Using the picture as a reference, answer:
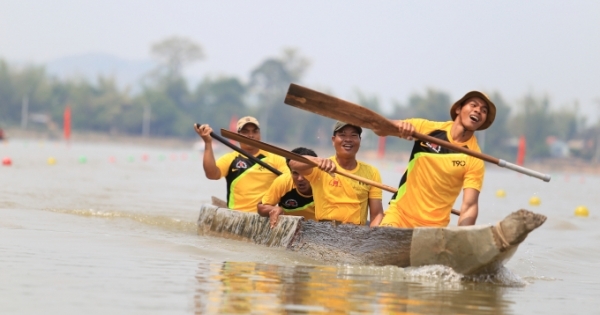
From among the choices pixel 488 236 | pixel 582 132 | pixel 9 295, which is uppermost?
pixel 582 132

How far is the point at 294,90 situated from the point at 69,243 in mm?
2666

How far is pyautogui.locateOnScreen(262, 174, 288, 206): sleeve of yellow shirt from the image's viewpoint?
9.83 meters

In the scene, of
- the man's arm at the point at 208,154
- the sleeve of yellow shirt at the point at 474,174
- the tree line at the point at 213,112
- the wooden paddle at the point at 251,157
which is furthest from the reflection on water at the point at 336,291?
the tree line at the point at 213,112

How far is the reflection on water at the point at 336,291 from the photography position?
6.46 metres

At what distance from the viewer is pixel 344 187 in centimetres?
916

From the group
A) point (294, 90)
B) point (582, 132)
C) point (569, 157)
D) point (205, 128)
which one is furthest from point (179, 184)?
point (582, 132)

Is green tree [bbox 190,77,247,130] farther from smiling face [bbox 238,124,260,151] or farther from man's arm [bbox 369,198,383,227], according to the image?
man's arm [bbox 369,198,383,227]

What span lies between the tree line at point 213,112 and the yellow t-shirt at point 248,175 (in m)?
75.0

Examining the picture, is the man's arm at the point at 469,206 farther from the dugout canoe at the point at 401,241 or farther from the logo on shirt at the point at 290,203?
the logo on shirt at the point at 290,203

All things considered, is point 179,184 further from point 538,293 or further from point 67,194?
point 538,293

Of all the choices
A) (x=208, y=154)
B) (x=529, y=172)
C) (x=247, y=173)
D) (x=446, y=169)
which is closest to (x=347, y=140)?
(x=446, y=169)

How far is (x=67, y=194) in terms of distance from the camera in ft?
56.6

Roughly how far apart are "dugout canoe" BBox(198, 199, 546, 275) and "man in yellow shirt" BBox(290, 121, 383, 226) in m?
0.20

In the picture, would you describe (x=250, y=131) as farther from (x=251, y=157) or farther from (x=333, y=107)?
(x=333, y=107)
